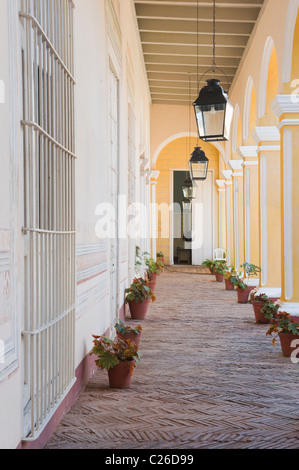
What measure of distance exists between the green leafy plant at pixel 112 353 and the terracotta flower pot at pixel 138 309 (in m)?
3.96

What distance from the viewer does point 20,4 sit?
116 inches

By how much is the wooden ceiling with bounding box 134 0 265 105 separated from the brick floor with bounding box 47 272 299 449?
14.1 ft

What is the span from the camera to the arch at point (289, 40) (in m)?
7.76

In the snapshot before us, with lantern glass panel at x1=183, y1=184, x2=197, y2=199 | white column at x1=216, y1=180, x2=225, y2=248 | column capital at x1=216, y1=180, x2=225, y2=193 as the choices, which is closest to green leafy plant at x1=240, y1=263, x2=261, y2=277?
lantern glass panel at x1=183, y1=184, x2=197, y2=199

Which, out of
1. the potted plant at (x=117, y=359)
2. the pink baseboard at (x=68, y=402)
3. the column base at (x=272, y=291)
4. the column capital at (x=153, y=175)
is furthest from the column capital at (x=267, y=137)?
the column capital at (x=153, y=175)

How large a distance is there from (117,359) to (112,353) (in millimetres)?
68

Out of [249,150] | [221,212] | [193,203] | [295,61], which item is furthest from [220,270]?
[295,61]

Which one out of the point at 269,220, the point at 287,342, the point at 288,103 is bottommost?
the point at 287,342

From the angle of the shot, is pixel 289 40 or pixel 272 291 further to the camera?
pixel 272 291

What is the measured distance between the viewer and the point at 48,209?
363 cm

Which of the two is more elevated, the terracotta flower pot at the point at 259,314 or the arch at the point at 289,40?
the arch at the point at 289,40

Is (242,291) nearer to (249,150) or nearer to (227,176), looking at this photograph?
(249,150)
